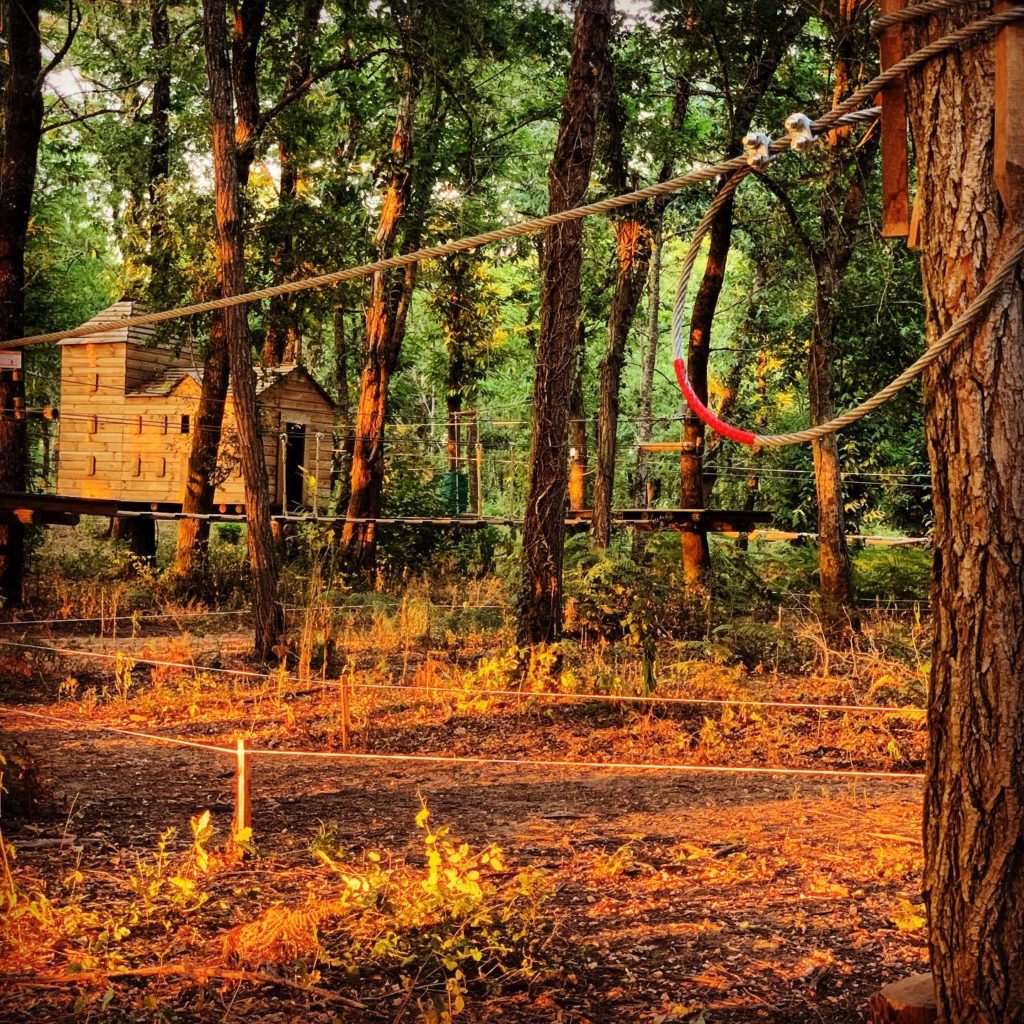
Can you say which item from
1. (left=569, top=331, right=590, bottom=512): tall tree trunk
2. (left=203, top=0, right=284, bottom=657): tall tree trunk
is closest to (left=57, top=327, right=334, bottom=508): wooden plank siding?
(left=569, top=331, right=590, bottom=512): tall tree trunk

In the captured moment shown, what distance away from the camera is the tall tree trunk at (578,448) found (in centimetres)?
1856

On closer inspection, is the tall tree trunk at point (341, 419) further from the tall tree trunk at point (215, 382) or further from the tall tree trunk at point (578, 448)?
the tall tree trunk at point (215, 382)

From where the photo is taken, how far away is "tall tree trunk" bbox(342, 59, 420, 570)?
15516 mm

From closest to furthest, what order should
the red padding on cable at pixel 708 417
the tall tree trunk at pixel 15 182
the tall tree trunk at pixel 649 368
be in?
the red padding on cable at pixel 708 417 → the tall tree trunk at pixel 15 182 → the tall tree trunk at pixel 649 368

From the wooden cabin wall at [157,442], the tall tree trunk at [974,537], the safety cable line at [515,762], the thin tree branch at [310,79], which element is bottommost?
the safety cable line at [515,762]

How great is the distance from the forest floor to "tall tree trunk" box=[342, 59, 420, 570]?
26.2 ft

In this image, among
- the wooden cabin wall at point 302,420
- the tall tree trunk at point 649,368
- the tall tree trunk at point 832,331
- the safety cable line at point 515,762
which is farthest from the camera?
the tall tree trunk at point 649,368

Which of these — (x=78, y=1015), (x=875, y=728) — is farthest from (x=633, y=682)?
(x=78, y=1015)

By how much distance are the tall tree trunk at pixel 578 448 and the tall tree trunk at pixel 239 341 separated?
7.18 metres

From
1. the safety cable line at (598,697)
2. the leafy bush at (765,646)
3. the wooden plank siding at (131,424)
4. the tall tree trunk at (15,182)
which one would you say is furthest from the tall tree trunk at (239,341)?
the wooden plank siding at (131,424)

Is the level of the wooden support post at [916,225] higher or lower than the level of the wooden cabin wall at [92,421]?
lower

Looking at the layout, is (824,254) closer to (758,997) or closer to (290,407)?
(758,997)

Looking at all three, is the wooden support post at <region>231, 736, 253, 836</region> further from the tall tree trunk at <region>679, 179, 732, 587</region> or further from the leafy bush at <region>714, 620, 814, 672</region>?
the tall tree trunk at <region>679, 179, 732, 587</region>

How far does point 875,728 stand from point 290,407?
14.3 metres
